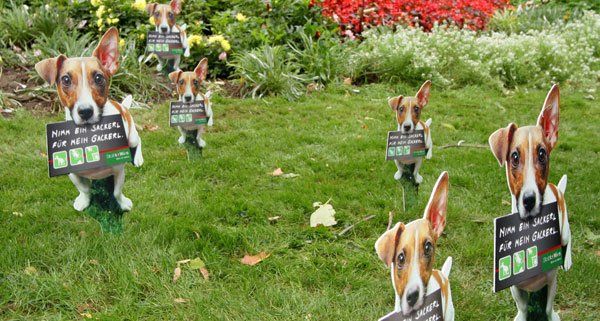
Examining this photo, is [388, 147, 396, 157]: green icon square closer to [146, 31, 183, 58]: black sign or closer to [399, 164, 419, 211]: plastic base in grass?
[399, 164, 419, 211]: plastic base in grass

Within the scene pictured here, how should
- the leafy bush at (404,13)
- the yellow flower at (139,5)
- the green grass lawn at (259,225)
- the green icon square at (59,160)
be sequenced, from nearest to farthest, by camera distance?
1. the green grass lawn at (259,225)
2. the green icon square at (59,160)
3. the yellow flower at (139,5)
4. the leafy bush at (404,13)

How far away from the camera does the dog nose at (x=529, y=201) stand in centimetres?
245

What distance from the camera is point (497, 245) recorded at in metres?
2.35

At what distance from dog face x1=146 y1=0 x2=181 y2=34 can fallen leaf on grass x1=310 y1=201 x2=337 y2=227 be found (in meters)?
3.15

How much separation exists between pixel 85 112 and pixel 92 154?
0.78 ft

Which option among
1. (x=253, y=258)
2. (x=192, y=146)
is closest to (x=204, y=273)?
(x=253, y=258)

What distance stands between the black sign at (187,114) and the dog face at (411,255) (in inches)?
124

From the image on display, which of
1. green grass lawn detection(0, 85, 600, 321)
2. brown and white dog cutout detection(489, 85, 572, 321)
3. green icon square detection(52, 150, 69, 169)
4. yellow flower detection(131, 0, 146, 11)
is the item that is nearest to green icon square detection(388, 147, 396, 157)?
green grass lawn detection(0, 85, 600, 321)

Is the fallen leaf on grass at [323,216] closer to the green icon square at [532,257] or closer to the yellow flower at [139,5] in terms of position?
the green icon square at [532,257]

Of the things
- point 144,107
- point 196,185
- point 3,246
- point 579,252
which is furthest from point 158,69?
point 579,252

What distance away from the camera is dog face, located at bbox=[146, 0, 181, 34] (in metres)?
6.46

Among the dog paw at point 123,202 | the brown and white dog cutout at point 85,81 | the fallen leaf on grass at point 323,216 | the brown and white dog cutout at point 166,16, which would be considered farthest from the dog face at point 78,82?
the brown and white dog cutout at point 166,16

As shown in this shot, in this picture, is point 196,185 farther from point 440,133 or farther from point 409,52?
point 409,52

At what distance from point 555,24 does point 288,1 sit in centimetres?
597
